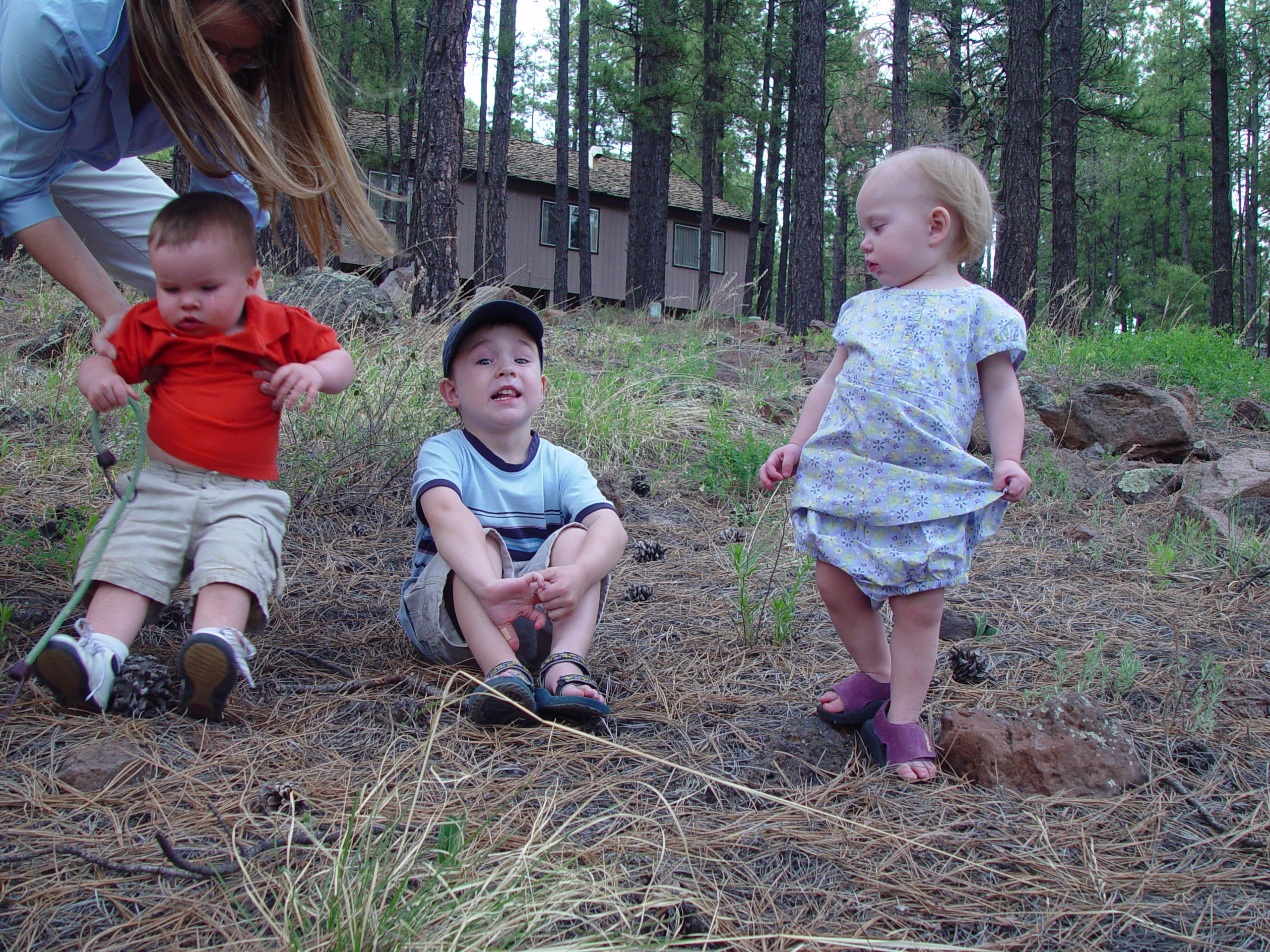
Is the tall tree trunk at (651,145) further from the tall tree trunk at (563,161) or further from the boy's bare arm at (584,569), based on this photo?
the boy's bare arm at (584,569)

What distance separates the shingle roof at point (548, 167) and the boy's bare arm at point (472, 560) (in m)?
18.2

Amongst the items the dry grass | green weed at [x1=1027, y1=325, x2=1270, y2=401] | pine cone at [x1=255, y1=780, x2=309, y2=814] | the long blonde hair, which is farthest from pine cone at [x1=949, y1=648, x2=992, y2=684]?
green weed at [x1=1027, y1=325, x2=1270, y2=401]

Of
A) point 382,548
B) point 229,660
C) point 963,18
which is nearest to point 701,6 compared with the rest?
point 963,18

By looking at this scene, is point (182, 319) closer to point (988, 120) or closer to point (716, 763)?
point (716, 763)

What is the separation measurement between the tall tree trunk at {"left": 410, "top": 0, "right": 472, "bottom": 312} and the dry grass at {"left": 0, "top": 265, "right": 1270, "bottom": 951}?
4.13m

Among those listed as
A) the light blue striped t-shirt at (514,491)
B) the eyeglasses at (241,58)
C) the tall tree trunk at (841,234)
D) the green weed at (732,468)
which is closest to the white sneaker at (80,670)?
the light blue striped t-shirt at (514,491)

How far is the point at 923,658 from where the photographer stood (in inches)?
69.7

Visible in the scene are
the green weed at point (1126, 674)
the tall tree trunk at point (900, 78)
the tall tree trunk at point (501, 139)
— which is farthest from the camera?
the tall tree trunk at point (501, 139)

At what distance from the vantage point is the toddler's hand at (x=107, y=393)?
1.74m

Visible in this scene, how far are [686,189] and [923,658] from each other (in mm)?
27182

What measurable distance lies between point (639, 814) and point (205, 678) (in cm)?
91

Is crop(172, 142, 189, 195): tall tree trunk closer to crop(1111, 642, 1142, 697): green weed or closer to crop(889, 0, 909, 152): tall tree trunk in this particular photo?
crop(1111, 642, 1142, 697): green weed

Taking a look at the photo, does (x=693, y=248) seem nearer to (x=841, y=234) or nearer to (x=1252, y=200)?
(x=841, y=234)

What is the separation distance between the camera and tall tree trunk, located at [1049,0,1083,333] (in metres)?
12.6
